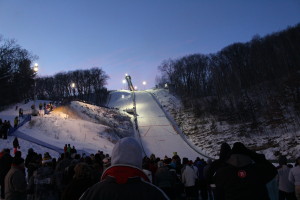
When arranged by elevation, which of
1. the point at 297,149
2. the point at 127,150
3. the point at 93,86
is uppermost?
the point at 93,86

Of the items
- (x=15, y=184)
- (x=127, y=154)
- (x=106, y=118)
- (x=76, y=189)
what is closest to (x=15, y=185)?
(x=15, y=184)

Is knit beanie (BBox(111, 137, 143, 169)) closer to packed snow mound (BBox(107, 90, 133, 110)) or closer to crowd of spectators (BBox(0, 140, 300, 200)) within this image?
crowd of spectators (BBox(0, 140, 300, 200))

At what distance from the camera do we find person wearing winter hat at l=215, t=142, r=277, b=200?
12.2ft

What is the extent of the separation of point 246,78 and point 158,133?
31704 millimetres

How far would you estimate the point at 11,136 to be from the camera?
27625 mm

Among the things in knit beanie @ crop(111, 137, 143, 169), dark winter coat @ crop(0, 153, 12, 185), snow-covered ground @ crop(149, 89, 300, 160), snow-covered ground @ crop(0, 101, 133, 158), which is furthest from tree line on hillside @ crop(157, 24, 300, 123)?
knit beanie @ crop(111, 137, 143, 169)

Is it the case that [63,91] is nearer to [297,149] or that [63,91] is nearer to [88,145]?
[88,145]

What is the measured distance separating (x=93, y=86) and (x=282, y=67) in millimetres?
55294

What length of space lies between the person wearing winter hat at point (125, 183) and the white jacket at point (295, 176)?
684 centimetres

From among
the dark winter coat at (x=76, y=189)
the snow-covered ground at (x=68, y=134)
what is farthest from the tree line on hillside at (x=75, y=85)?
the dark winter coat at (x=76, y=189)

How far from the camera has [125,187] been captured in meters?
2.32

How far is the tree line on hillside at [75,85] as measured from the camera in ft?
292

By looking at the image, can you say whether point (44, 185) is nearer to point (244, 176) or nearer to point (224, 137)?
point (244, 176)

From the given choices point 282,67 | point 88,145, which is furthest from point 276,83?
point 88,145
